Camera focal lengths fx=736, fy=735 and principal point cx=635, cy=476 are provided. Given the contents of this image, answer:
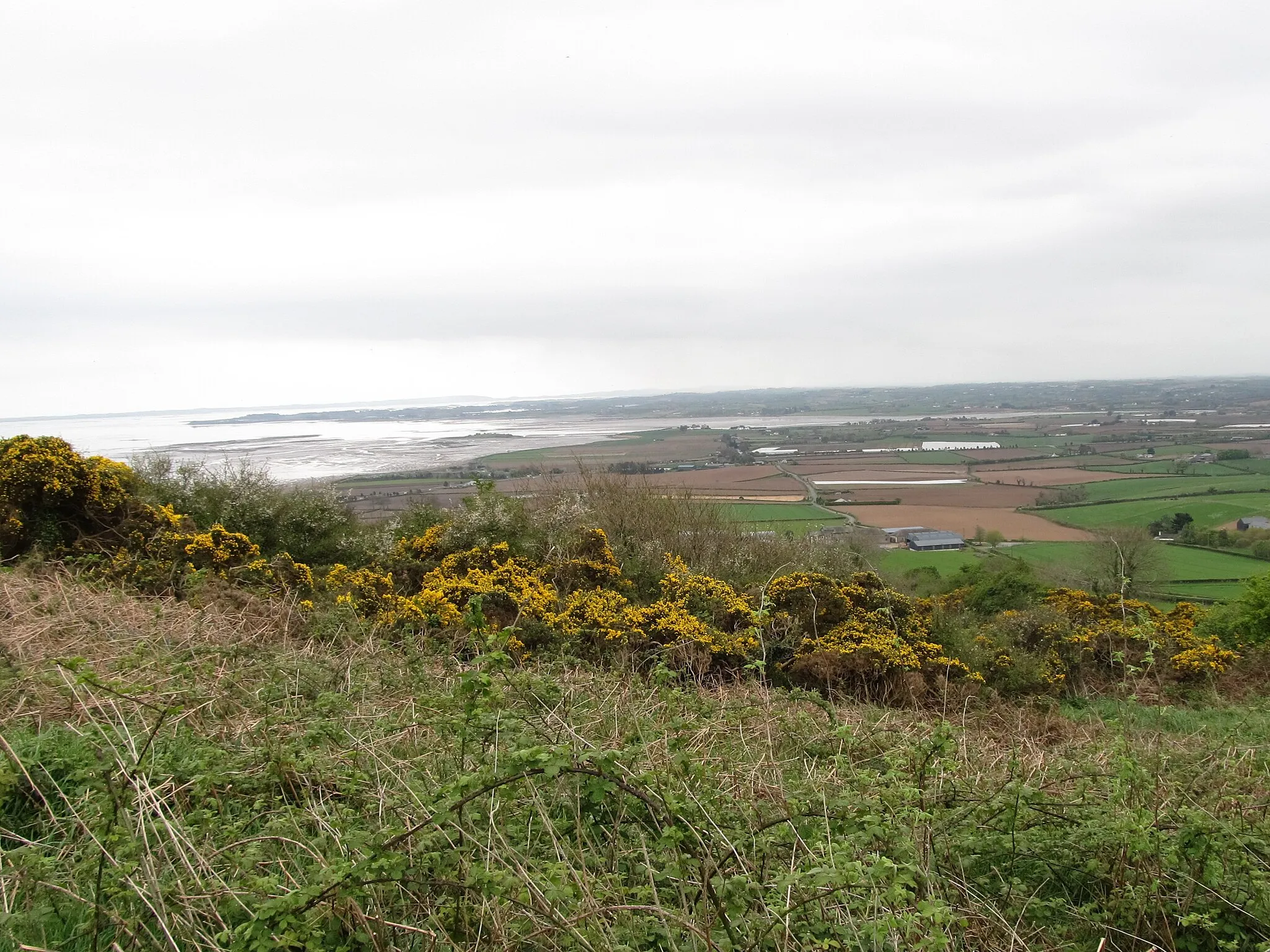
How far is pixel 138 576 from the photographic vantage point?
8391 millimetres

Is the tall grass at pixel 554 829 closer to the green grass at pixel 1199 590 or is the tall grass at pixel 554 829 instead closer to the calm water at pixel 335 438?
the calm water at pixel 335 438

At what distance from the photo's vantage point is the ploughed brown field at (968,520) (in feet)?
83.7

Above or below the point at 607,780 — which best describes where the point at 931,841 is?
below

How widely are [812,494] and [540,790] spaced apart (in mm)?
28226

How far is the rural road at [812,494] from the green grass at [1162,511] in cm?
784

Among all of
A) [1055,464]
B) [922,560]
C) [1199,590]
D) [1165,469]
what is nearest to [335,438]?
[922,560]

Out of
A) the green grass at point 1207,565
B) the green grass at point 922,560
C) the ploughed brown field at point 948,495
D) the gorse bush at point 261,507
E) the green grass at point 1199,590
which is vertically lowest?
the green grass at point 1199,590

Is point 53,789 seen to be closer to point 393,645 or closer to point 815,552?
point 393,645

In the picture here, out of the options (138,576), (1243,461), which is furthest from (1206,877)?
(1243,461)

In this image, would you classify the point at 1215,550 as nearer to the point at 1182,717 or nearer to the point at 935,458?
the point at 1182,717

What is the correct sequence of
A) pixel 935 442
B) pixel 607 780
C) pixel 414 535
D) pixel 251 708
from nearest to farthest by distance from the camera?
pixel 607 780 < pixel 251 708 < pixel 414 535 < pixel 935 442

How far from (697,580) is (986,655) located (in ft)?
13.7

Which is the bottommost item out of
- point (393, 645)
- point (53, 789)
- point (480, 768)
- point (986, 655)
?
point (986, 655)

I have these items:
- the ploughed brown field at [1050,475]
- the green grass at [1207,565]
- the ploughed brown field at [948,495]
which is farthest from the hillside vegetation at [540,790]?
the ploughed brown field at [1050,475]
